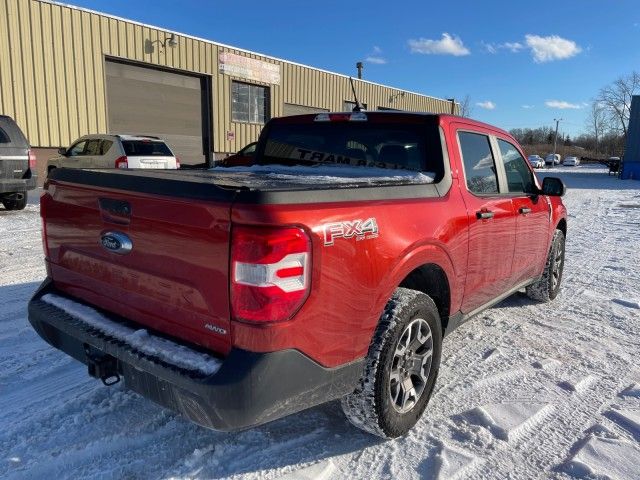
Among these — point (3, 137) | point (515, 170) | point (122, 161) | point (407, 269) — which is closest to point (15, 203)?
point (3, 137)

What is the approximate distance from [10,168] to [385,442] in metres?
9.53

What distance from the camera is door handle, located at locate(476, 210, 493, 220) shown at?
3261 mm

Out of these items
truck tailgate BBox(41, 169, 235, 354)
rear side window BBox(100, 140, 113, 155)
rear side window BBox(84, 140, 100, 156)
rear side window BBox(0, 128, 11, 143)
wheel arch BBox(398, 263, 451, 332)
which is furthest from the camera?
rear side window BBox(84, 140, 100, 156)

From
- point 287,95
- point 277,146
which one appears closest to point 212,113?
point 287,95

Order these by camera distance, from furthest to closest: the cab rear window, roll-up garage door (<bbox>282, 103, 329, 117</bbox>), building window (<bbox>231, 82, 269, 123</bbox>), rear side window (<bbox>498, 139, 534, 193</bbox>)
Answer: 1. roll-up garage door (<bbox>282, 103, 329, 117</bbox>)
2. building window (<bbox>231, 82, 269, 123</bbox>)
3. rear side window (<bbox>498, 139, 534, 193</bbox>)
4. the cab rear window

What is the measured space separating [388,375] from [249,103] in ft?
68.6

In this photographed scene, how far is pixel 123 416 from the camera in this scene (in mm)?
2744

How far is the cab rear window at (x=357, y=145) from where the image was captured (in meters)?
3.25

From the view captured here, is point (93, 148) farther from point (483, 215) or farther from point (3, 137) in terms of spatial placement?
point (483, 215)

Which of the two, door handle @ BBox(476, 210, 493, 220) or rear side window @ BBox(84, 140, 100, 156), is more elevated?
rear side window @ BBox(84, 140, 100, 156)

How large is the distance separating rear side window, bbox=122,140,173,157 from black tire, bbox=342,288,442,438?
440 inches

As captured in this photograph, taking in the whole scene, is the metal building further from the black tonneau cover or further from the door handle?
the door handle

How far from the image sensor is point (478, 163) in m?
3.55

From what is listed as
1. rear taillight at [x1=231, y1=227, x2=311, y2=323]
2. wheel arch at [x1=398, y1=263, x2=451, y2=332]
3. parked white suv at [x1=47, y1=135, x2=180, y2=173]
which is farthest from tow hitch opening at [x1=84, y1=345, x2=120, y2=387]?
parked white suv at [x1=47, y1=135, x2=180, y2=173]
